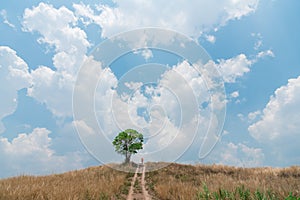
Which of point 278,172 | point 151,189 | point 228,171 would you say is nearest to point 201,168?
point 228,171

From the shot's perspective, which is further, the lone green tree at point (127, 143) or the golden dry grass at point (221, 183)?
the lone green tree at point (127, 143)

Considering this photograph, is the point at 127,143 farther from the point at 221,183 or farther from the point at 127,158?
the point at 221,183

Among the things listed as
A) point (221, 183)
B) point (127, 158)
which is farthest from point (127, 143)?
point (221, 183)

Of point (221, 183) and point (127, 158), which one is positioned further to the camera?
point (127, 158)

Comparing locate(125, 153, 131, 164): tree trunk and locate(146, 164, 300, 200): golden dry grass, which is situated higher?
locate(125, 153, 131, 164): tree trunk

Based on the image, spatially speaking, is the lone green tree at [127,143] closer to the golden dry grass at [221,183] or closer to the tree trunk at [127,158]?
the tree trunk at [127,158]

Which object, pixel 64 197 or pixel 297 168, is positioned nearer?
pixel 64 197

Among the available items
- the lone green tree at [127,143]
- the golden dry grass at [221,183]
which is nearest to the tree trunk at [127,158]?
the lone green tree at [127,143]

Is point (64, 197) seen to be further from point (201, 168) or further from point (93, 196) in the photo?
point (201, 168)

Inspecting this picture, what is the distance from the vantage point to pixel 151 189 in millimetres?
15781

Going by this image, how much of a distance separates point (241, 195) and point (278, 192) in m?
1.36

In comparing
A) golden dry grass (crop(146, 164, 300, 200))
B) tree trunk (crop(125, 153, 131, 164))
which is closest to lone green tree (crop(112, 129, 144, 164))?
tree trunk (crop(125, 153, 131, 164))

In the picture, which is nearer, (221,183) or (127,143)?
(221,183)

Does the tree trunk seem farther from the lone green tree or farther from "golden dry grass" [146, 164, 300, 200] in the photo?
"golden dry grass" [146, 164, 300, 200]
